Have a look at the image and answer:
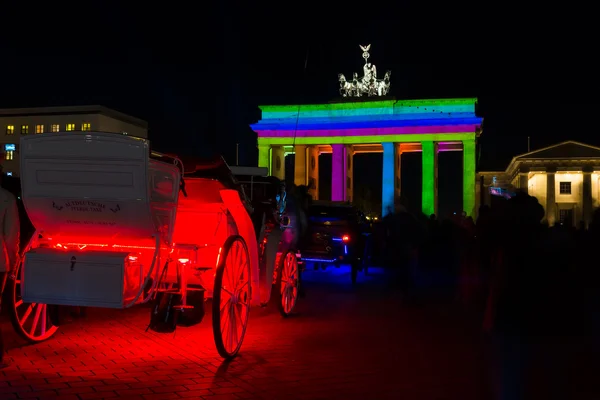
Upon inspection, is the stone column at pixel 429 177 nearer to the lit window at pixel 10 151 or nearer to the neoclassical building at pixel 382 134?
the neoclassical building at pixel 382 134

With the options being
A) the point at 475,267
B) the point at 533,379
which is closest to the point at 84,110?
the point at 475,267

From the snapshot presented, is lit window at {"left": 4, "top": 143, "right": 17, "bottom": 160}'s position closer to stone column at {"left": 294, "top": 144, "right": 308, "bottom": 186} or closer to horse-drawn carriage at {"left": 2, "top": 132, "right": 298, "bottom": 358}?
horse-drawn carriage at {"left": 2, "top": 132, "right": 298, "bottom": 358}

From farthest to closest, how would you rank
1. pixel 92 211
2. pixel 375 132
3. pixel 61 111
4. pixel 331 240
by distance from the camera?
pixel 61 111 < pixel 375 132 < pixel 331 240 < pixel 92 211

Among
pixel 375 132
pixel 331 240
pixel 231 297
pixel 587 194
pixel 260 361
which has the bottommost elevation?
pixel 260 361

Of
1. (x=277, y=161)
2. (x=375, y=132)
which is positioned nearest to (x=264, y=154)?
(x=277, y=161)

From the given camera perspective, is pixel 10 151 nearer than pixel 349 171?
Yes

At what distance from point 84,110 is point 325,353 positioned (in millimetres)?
92559

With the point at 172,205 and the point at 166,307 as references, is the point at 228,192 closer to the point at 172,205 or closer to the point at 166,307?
the point at 172,205

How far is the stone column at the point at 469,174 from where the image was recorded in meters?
64.2

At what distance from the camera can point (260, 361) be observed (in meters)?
7.22

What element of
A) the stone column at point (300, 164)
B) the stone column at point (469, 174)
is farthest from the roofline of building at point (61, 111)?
the stone column at point (469, 174)

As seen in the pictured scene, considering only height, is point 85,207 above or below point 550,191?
below

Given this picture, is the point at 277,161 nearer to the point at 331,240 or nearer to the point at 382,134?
the point at 382,134

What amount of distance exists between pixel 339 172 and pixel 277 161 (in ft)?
23.7
